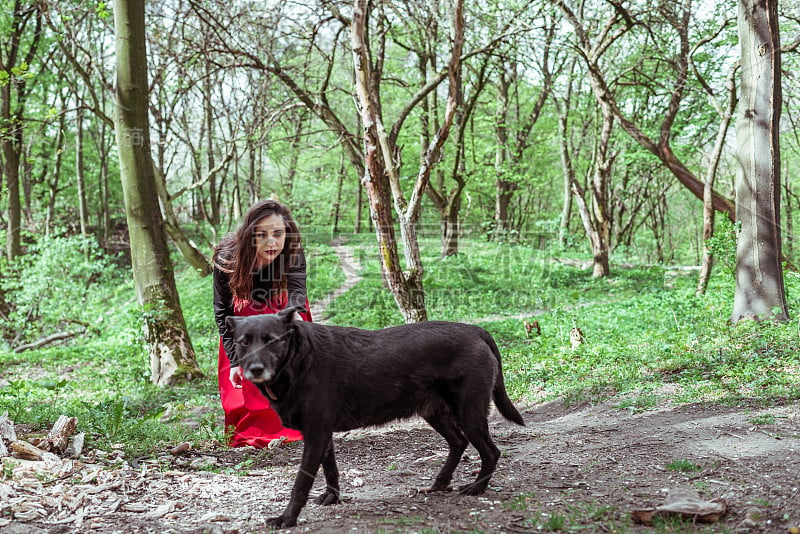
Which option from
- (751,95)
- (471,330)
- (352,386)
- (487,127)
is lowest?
(352,386)

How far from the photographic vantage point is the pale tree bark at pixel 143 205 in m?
8.75

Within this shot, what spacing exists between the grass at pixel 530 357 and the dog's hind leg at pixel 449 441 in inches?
43.1

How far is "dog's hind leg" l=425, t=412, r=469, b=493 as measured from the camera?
448cm

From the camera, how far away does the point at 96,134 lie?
28734 mm

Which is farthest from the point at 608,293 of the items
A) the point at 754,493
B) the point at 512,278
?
the point at 754,493

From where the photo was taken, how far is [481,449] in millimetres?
4305

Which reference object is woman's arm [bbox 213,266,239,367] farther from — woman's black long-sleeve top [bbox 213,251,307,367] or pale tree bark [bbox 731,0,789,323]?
pale tree bark [bbox 731,0,789,323]

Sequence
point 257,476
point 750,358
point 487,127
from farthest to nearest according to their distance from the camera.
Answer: point 487,127 → point 750,358 → point 257,476

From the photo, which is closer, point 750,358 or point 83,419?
point 83,419

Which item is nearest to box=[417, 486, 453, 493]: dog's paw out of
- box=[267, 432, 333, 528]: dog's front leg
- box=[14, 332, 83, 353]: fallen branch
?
box=[267, 432, 333, 528]: dog's front leg

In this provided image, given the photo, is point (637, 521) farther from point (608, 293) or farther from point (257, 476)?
point (608, 293)

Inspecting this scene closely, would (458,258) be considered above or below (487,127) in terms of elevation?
below

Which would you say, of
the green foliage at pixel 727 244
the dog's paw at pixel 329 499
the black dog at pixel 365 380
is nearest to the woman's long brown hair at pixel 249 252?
the black dog at pixel 365 380

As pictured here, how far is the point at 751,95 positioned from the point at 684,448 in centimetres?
620
